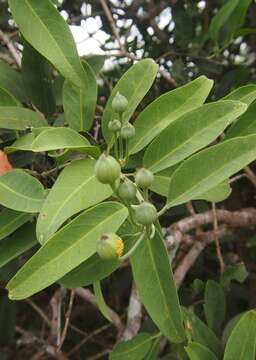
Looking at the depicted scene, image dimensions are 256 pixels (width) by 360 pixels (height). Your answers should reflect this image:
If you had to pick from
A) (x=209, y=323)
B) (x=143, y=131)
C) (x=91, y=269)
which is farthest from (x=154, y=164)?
(x=209, y=323)

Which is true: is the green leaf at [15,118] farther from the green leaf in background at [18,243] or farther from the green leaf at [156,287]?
the green leaf at [156,287]

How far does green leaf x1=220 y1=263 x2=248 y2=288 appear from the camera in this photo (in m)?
1.24

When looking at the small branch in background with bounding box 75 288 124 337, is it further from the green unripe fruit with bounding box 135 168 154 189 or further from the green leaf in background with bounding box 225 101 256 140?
the green unripe fruit with bounding box 135 168 154 189

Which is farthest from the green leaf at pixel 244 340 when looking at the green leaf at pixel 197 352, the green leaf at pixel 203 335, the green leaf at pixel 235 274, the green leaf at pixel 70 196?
the green leaf at pixel 235 274

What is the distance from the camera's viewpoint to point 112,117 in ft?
2.97

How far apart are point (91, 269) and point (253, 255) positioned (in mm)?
839

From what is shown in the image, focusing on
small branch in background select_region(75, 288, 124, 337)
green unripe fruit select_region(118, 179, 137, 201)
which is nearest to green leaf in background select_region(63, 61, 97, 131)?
green unripe fruit select_region(118, 179, 137, 201)

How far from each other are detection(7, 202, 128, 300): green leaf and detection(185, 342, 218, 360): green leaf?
246mm

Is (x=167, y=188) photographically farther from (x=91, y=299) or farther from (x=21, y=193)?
(x=91, y=299)

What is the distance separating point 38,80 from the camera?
1.05 metres

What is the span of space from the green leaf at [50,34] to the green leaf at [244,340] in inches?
15.3

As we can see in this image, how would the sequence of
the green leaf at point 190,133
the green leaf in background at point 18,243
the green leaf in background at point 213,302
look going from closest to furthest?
the green leaf at point 190,133 → the green leaf in background at point 18,243 → the green leaf in background at point 213,302

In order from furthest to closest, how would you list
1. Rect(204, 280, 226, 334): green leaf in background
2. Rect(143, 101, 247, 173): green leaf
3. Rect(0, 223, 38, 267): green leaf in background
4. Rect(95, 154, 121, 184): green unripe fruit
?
Rect(204, 280, 226, 334): green leaf in background
Rect(0, 223, 38, 267): green leaf in background
Rect(143, 101, 247, 173): green leaf
Rect(95, 154, 121, 184): green unripe fruit

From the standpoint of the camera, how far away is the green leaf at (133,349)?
39.5 inches
